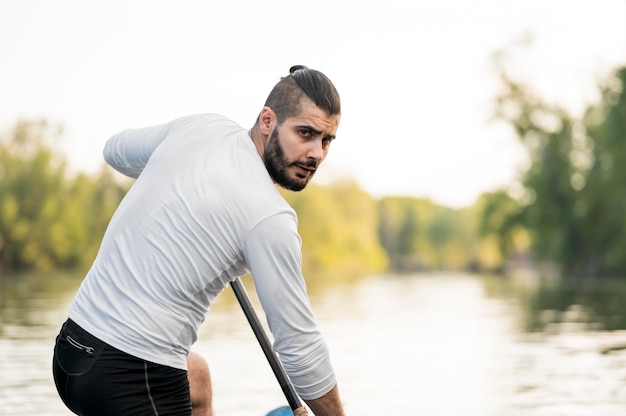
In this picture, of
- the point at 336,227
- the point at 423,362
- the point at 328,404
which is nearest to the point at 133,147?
the point at 328,404

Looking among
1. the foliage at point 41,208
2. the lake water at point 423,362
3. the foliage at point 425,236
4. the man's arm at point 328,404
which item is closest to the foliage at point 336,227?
the foliage at point 41,208

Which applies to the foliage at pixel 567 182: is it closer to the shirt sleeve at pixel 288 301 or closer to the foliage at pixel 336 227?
the foliage at pixel 336 227

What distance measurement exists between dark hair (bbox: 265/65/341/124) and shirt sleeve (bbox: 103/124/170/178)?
1.41ft

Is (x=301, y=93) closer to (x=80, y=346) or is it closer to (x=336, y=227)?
(x=80, y=346)

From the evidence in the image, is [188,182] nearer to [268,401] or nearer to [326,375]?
[326,375]

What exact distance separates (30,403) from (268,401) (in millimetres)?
1769

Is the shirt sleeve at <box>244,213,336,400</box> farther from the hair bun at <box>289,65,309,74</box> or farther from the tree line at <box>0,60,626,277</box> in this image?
the tree line at <box>0,60,626,277</box>

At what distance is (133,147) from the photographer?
128 inches

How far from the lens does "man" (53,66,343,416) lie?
8.92 feet

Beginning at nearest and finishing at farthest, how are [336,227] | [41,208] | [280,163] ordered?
1. [280,163]
2. [41,208]
3. [336,227]

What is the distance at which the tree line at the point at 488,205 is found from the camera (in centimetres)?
4422

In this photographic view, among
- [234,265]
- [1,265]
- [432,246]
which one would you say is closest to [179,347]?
[234,265]

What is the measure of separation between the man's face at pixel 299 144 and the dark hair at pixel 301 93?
2 centimetres

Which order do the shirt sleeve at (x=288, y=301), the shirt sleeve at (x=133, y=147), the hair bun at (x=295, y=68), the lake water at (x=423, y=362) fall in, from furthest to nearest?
the lake water at (x=423, y=362)
the shirt sleeve at (x=133, y=147)
the hair bun at (x=295, y=68)
the shirt sleeve at (x=288, y=301)
